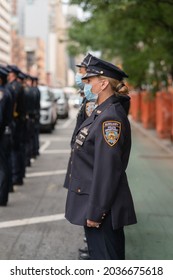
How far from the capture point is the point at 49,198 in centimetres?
982

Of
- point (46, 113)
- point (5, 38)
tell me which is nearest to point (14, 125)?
point (46, 113)

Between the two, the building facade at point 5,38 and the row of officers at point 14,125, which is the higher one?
the building facade at point 5,38

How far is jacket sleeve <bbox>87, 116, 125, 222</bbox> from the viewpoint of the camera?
401 cm

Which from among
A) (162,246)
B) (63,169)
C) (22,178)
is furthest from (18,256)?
(63,169)

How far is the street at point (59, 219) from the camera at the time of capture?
6.54 meters

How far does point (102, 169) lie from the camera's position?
4.03m

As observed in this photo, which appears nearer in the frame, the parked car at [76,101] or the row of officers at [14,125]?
the parked car at [76,101]

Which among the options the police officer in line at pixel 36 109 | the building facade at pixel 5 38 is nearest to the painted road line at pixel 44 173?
the police officer in line at pixel 36 109

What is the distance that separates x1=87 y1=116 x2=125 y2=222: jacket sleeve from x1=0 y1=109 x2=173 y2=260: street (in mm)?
2324

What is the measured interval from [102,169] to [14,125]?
6574mm

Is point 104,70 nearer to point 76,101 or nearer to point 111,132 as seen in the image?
point 111,132

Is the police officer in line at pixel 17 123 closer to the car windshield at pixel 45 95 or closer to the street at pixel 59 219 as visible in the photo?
the street at pixel 59 219
